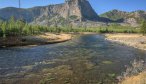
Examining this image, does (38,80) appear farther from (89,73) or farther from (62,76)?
(89,73)

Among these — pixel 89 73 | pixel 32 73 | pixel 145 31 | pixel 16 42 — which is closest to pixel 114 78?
pixel 89 73

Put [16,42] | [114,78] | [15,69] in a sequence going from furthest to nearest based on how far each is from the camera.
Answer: [16,42] → [15,69] → [114,78]

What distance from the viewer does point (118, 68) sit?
4772cm

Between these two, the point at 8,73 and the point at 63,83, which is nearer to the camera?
the point at 63,83

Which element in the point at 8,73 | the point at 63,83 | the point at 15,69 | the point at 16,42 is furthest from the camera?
the point at 16,42

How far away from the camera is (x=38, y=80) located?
37219 millimetres

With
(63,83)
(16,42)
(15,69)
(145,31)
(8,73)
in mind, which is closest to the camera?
(63,83)

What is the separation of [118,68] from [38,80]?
1693 centimetres

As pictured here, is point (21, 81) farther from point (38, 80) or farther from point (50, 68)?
point (50, 68)

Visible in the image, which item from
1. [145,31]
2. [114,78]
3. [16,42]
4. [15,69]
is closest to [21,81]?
[15,69]

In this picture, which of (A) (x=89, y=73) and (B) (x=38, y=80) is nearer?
(B) (x=38, y=80)

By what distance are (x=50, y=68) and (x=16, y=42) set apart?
182 ft

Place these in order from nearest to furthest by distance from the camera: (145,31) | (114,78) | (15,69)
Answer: (114,78) < (15,69) < (145,31)

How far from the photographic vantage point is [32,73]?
42.6m
